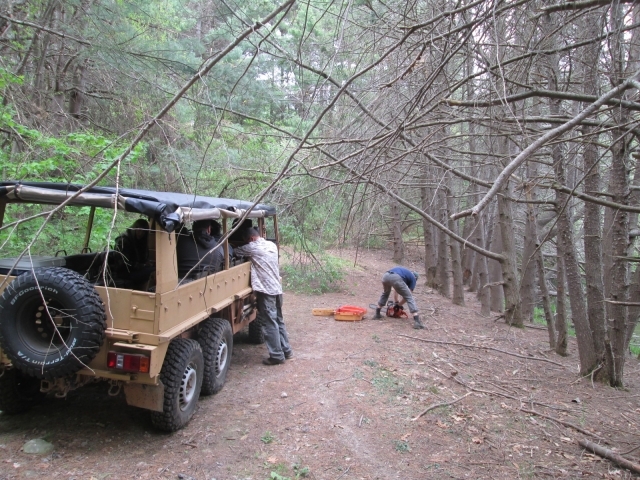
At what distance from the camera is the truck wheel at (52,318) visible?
3.85 meters

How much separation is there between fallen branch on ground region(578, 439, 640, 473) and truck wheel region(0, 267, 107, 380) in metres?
4.79

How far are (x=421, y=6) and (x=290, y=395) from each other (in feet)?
16.2

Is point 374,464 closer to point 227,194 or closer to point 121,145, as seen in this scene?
point 121,145

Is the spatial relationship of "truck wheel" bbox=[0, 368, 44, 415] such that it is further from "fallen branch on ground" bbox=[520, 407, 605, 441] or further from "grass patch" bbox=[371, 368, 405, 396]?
"fallen branch on ground" bbox=[520, 407, 605, 441]

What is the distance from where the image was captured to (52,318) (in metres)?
3.83

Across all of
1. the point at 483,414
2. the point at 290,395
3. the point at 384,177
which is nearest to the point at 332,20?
the point at 384,177

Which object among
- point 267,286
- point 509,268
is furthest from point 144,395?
point 509,268

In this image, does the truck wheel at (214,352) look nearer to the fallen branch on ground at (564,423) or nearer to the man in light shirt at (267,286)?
the man in light shirt at (267,286)

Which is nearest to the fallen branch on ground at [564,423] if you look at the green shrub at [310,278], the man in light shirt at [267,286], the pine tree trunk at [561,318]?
the man in light shirt at [267,286]

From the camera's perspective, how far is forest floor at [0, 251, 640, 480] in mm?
4242

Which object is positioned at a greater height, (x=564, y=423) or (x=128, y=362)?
(x=128, y=362)

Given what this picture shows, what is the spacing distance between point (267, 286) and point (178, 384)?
2.55 m

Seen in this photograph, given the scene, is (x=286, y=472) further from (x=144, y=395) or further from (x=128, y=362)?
(x=128, y=362)

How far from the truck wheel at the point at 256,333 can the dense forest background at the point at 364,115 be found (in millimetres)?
2052
